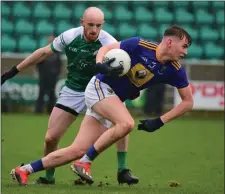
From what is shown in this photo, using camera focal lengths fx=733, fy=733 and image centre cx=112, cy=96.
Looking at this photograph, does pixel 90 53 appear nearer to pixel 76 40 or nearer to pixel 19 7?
pixel 76 40

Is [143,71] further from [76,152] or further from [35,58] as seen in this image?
[35,58]

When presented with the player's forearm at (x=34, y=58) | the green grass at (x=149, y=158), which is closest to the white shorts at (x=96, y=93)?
the green grass at (x=149, y=158)

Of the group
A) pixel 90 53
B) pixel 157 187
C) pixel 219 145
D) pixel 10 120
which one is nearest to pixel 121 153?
pixel 157 187

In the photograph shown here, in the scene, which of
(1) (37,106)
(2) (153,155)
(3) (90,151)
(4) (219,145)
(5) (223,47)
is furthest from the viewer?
(5) (223,47)

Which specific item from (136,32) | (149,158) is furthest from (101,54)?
(136,32)

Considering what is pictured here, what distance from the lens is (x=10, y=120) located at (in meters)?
19.2

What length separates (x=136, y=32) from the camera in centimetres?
2522

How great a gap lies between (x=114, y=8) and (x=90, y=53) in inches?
689

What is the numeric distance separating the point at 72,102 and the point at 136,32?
16.4 metres

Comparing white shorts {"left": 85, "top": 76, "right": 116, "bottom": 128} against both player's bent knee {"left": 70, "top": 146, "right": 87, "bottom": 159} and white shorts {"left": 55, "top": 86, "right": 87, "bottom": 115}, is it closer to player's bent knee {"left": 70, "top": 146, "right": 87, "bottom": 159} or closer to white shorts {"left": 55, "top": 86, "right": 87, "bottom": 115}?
player's bent knee {"left": 70, "top": 146, "right": 87, "bottom": 159}

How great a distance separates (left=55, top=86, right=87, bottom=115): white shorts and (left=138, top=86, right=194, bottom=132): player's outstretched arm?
4.10ft

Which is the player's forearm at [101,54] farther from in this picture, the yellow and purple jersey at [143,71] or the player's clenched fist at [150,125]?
the player's clenched fist at [150,125]

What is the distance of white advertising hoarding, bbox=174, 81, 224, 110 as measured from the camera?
22047 mm

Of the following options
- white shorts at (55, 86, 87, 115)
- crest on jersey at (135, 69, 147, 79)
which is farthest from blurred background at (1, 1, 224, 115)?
crest on jersey at (135, 69, 147, 79)
